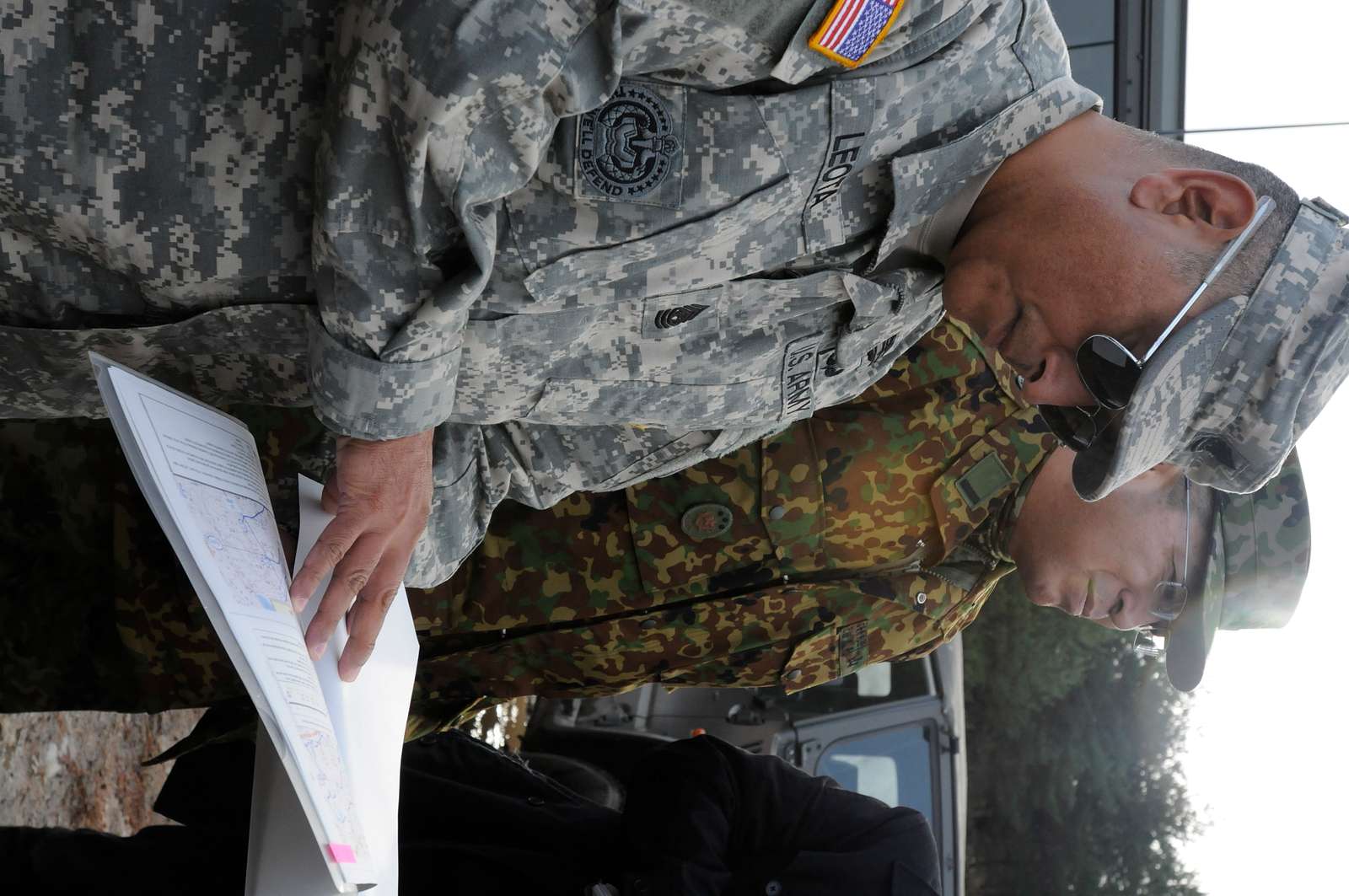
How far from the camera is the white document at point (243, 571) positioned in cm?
117

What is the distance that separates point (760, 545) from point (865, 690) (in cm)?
324

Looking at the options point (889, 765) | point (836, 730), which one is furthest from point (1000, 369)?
point (889, 765)

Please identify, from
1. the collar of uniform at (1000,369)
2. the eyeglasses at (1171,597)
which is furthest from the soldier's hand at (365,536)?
the eyeglasses at (1171,597)

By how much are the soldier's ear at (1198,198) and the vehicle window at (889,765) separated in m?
4.05

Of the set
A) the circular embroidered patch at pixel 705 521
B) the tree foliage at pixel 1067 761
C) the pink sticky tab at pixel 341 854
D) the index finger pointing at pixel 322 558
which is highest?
the tree foliage at pixel 1067 761

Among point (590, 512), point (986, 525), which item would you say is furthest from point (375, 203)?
point (986, 525)

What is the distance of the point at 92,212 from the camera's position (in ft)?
4.53

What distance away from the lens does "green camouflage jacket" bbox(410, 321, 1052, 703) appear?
2611mm

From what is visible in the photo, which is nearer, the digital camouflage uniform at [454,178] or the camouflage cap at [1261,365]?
the digital camouflage uniform at [454,178]

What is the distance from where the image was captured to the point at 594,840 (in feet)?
8.29

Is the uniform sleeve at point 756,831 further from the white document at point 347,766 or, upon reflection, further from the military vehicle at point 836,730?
the military vehicle at point 836,730

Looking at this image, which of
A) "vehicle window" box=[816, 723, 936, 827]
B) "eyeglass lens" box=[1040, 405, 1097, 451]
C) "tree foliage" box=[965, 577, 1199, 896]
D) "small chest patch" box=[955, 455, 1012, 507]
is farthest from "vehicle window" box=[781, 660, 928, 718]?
"tree foliage" box=[965, 577, 1199, 896]

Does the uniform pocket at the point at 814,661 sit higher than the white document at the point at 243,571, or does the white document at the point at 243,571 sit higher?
the uniform pocket at the point at 814,661

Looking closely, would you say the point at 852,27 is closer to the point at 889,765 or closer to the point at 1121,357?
the point at 1121,357
